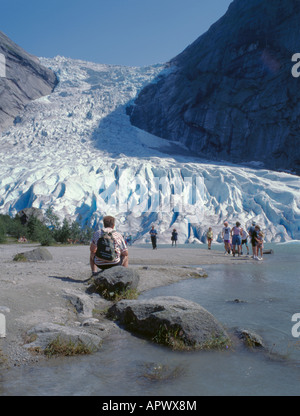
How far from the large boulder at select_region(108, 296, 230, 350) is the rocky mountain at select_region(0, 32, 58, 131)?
63698 millimetres

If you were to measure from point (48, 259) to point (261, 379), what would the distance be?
972 cm

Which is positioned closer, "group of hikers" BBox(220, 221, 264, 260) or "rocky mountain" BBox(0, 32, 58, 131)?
"group of hikers" BBox(220, 221, 264, 260)

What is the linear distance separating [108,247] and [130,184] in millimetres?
33627

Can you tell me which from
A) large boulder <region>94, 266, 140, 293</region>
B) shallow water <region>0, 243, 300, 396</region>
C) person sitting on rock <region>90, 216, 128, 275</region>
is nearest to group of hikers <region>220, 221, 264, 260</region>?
person sitting on rock <region>90, 216, 128, 275</region>

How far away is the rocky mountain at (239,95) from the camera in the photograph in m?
57.3

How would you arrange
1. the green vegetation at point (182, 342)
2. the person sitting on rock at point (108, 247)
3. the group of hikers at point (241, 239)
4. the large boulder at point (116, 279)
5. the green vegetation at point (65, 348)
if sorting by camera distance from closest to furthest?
the green vegetation at point (65, 348) → the green vegetation at point (182, 342) → the large boulder at point (116, 279) → the person sitting on rock at point (108, 247) → the group of hikers at point (241, 239)

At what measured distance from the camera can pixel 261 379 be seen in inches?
123

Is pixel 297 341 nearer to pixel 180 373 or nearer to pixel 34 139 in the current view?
pixel 180 373

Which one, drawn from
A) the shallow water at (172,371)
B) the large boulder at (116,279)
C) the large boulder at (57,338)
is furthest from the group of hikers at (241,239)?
the large boulder at (57,338)

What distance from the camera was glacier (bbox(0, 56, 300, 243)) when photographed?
3509 cm

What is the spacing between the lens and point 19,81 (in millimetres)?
69000

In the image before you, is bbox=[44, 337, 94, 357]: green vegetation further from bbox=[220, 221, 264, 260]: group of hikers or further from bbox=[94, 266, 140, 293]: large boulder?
bbox=[220, 221, 264, 260]: group of hikers

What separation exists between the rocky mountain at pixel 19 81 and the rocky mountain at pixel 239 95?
65.8 feet

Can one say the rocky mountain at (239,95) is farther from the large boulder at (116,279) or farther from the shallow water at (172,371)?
the shallow water at (172,371)
